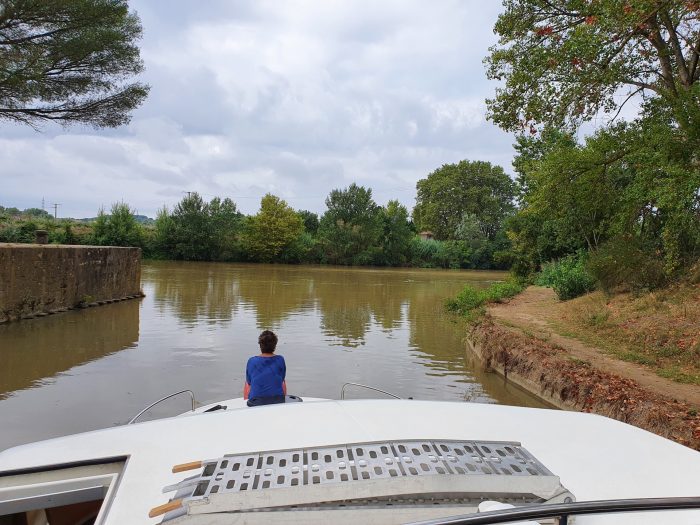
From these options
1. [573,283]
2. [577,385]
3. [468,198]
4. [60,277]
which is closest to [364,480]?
[577,385]

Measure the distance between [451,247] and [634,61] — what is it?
199 ft

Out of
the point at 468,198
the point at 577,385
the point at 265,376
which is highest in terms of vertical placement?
the point at 468,198

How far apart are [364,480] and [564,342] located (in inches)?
500

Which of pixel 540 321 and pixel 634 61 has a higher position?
pixel 634 61

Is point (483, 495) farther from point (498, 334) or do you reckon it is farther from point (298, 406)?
point (498, 334)

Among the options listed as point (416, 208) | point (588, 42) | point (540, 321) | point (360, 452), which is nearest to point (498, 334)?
point (540, 321)

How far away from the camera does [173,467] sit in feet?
7.07

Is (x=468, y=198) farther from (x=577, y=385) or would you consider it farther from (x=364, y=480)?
(x=364, y=480)

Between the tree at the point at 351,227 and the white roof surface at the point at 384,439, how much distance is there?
70130mm

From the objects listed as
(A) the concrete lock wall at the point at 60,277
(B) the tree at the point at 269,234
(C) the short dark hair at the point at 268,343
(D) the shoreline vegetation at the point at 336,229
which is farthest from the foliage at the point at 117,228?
(C) the short dark hair at the point at 268,343

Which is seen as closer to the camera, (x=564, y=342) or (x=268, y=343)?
(x=268, y=343)

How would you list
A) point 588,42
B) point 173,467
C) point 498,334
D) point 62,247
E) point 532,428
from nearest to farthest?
point 173,467, point 532,428, point 588,42, point 498,334, point 62,247

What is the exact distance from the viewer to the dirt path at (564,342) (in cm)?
860

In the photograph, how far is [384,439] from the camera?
7.98 feet
